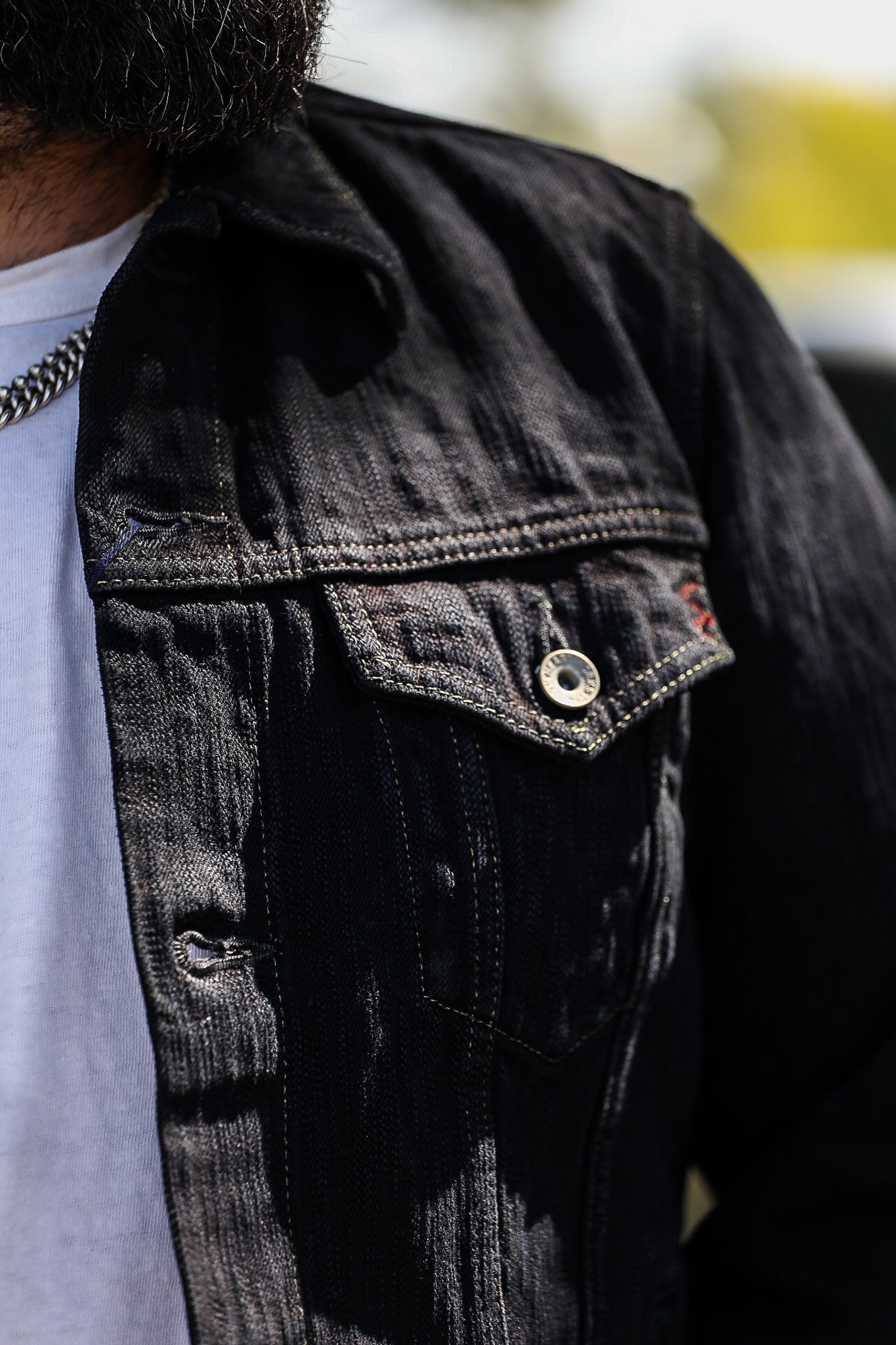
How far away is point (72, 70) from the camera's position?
93 centimetres

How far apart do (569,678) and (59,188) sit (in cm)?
64

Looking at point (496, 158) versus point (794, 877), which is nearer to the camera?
point (794, 877)

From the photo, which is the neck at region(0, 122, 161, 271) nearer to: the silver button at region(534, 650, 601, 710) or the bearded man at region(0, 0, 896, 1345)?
the bearded man at region(0, 0, 896, 1345)

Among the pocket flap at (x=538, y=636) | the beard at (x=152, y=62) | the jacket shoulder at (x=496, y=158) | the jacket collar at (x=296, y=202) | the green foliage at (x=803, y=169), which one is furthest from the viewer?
the green foliage at (x=803, y=169)

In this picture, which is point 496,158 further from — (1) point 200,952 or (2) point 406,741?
(1) point 200,952

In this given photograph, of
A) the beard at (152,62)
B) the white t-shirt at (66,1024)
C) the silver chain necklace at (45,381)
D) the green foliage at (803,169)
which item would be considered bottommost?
the white t-shirt at (66,1024)

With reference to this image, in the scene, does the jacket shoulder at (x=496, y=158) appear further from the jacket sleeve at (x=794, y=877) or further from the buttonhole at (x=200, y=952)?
the buttonhole at (x=200, y=952)

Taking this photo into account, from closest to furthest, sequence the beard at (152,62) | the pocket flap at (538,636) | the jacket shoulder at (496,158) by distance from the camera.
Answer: the beard at (152,62) < the pocket flap at (538,636) < the jacket shoulder at (496,158)

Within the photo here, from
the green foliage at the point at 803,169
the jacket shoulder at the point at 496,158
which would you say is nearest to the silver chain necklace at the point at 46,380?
the jacket shoulder at the point at 496,158

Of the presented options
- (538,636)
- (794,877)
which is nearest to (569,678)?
(538,636)

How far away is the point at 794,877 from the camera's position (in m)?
1.20

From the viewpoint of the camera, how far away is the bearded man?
935 mm

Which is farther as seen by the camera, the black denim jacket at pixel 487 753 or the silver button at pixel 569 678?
the silver button at pixel 569 678

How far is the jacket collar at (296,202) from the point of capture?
1121 millimetres
